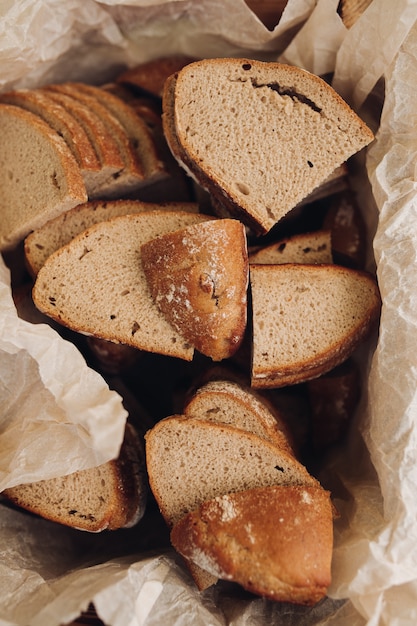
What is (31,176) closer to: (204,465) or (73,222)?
(73,222)

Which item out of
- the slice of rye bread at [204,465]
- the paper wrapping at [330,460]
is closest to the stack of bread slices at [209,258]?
the slice of rye bread at [204,465]

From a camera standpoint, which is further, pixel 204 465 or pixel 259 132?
pixel 259 132

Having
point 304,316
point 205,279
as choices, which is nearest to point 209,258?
point 205,279

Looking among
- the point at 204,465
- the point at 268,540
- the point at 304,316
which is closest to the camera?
the point at 268,540

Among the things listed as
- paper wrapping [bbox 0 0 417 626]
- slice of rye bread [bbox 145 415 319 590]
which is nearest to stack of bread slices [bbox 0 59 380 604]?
slice of rye bread [bbox 145 415 319 590]

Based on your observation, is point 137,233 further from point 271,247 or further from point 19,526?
point 19,526

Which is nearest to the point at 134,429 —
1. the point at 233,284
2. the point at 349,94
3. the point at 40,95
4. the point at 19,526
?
the point at 19,526

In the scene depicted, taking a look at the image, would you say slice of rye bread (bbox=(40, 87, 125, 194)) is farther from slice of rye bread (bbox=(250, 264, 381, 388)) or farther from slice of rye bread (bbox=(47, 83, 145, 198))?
slice of rye bread (bbox=(250, 264, 381, 388))
